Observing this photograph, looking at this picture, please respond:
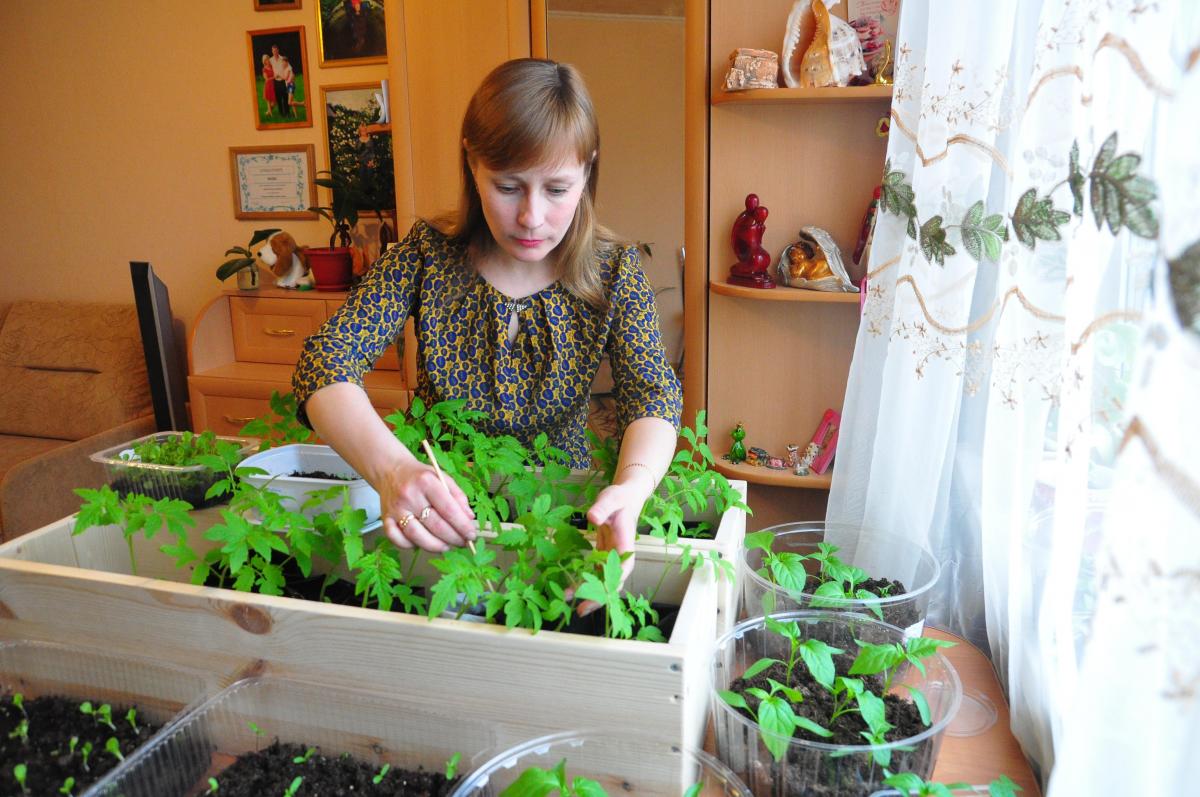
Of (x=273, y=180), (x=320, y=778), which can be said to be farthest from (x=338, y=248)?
(x=320, y=778)

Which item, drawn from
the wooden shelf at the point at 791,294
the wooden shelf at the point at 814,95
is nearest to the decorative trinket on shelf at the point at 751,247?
the wooden shelf at the point at 791,294

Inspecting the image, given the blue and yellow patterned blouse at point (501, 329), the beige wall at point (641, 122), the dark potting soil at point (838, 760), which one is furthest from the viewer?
the beige wall at point (641, 122)

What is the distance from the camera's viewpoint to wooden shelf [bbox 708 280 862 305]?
2184mm

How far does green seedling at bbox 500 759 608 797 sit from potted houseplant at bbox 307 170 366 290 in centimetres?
303

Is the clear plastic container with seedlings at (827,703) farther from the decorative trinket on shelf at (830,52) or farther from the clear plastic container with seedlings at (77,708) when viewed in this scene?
the decorative trinket on shelf at (830,52)

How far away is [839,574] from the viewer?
1.00 m

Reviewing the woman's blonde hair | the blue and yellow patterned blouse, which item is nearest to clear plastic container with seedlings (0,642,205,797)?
the blue and yellow patterned blouse

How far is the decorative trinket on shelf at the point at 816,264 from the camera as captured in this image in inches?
87.6

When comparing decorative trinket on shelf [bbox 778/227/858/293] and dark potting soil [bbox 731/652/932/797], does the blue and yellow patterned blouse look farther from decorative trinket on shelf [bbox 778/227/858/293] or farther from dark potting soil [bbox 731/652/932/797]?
decorative trinket on shelf [bbox 778/227/858/293]

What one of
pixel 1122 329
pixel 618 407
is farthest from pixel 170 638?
pixel 1122 329

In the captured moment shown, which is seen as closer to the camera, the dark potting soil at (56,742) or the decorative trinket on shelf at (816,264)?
the dark potting soil at (56,742)

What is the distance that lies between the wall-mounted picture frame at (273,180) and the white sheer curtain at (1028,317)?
9.50 ft

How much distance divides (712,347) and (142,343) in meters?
2.60

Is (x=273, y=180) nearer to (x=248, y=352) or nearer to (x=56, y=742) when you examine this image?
(x=248, y=352)
